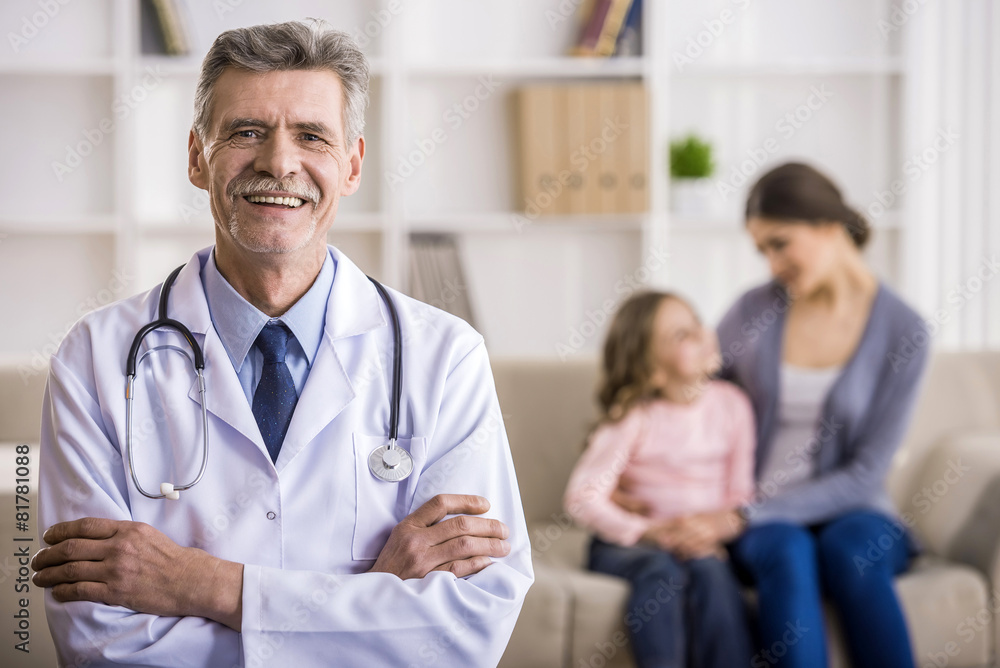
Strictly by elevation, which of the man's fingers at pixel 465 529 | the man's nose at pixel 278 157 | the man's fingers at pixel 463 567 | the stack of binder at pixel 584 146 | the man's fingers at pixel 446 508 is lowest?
the man's fingers at pixel 463 567

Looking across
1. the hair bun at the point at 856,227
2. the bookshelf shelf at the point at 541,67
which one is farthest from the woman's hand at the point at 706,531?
the bookshelf shelf at the point at 541,67

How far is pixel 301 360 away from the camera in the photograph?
111cm

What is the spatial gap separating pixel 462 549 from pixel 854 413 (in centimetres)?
130

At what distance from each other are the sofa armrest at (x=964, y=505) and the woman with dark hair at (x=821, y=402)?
0.47ft

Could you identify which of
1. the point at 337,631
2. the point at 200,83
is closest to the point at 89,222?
the point at 200,83

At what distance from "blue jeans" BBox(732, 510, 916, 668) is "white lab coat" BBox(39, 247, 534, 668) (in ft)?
2.77

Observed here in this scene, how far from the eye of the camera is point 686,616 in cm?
173

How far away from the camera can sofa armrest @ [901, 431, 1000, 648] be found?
1.88m

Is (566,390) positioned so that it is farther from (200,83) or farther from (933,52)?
(933,52)

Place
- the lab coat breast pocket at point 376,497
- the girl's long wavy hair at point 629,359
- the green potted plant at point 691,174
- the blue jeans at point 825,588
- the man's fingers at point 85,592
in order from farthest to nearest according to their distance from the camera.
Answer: the green potted plant at point 691,174 < the girl's long wavy hair at point 629,359 < the blue jeans at point 825,588 < the lab coat breast pocket at point 376,497 < the man's fingers at point 85,592

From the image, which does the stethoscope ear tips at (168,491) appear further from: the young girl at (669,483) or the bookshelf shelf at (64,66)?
the bookshelf shelf at (64,66)

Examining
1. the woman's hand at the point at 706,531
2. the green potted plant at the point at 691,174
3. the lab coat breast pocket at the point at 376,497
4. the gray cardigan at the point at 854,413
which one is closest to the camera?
the lab coat breast pocket at the point at 376,497

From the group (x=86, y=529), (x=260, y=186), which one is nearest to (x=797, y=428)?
(x=260, y=186)

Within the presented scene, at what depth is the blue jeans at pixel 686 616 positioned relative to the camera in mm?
1674
